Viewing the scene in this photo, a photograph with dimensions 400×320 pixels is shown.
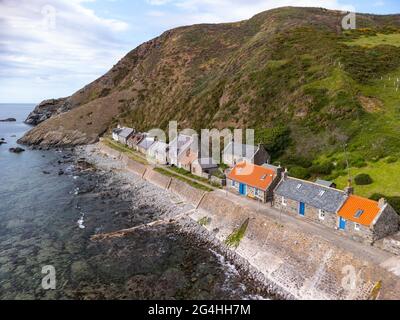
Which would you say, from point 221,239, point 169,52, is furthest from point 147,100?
point 221,239

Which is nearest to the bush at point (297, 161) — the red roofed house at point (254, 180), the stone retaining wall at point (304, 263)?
the red roofed house at point (254, 180)

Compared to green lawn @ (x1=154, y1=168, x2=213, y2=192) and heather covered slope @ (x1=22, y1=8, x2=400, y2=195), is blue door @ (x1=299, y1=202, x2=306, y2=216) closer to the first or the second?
heather covered slope @ (x1=22, y1=8, x2=400, y2=195)

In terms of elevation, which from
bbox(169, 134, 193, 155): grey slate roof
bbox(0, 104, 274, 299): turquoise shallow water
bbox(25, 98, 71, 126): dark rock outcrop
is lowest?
bbox(0, 104, 274, 299): turquoise shallow water

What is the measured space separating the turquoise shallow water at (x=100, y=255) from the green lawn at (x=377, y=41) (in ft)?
238

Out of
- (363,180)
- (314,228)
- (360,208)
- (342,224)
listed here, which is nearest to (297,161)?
(363,180)

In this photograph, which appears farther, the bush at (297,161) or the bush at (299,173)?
the bush at (297,161)

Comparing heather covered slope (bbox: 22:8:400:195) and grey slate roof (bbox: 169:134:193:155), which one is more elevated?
heather covered slope (bbox: 22:8:400:195)

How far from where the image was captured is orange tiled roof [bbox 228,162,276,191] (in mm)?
41688

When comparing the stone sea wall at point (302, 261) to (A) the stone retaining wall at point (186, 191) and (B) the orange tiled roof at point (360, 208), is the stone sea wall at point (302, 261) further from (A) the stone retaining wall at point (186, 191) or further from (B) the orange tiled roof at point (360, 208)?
(A) the stone retaining wall at point (186, 191)

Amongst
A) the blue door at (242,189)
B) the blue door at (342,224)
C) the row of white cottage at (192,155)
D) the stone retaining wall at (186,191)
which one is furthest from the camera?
the row of white cottage at (192,155)

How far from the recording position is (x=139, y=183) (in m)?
61.8

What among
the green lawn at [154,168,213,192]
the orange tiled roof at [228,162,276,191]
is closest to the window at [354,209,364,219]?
the orange tiled roof at [228,162,276,191]

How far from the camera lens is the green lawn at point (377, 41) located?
8669cm

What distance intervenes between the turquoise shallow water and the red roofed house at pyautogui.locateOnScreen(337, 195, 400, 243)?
409 inches
